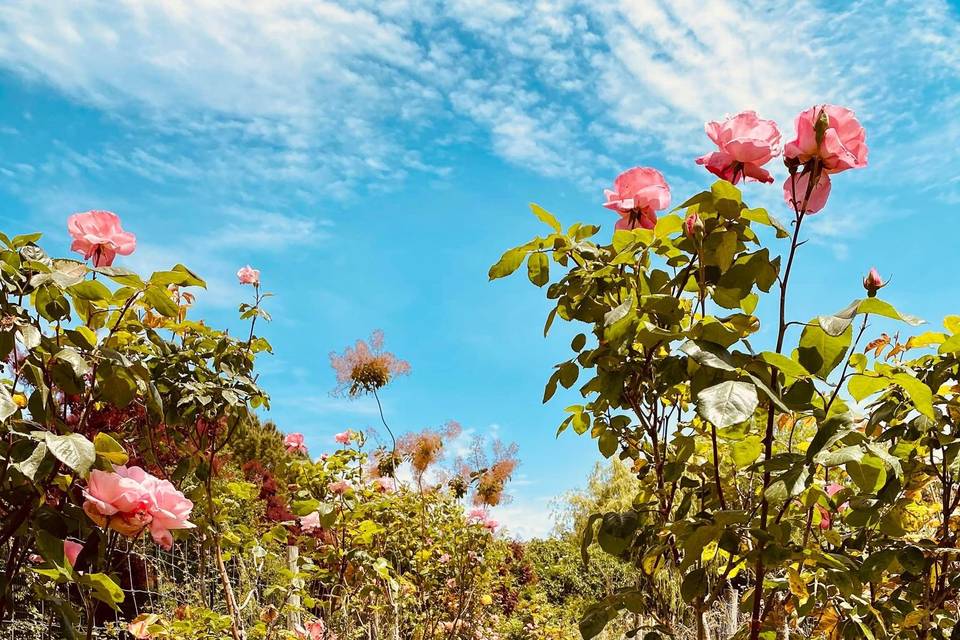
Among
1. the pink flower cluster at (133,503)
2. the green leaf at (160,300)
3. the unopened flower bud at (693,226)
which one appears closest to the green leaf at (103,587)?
the pink flower cluster at (133,503)

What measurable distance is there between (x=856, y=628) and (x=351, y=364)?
372cm

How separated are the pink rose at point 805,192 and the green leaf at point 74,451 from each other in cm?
115

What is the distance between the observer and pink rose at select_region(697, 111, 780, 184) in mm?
1241

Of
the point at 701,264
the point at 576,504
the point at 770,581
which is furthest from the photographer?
the point at 576,504

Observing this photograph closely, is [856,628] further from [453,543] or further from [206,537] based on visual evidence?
[453,543]

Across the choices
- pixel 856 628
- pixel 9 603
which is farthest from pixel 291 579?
pixel 856 628

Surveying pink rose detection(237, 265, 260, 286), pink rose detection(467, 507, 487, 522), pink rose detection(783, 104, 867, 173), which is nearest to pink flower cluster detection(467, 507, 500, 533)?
pink rose detection(467, 507, 487, 522)

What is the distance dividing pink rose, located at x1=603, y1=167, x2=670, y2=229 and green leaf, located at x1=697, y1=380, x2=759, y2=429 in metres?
0.49

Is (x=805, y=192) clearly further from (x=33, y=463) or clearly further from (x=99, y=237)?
(x=99, y=237)

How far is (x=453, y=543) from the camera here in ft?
13.1

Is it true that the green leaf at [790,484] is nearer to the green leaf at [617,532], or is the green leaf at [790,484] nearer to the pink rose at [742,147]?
the green leaf at [617,532]

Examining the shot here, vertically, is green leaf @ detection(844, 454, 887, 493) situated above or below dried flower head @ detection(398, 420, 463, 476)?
below

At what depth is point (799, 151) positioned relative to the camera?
1213 millimetres

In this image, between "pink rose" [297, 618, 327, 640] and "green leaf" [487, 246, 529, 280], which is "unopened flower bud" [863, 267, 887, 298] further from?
"pink rose" [297, 618, 327, 640]
